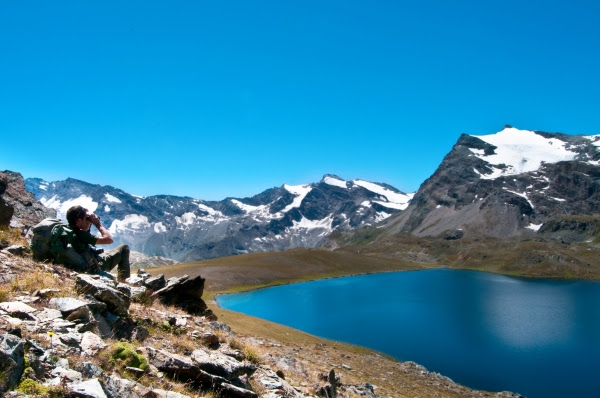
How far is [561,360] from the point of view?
71875 millimetres

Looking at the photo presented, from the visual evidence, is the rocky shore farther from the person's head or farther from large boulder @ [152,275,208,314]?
large boulder @ [152,275,208,314]

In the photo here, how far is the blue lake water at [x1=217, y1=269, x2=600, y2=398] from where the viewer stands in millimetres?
65062

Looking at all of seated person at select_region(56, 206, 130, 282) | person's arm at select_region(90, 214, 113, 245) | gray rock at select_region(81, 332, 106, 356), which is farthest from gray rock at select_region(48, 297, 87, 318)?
person's arm at select_region(90, 214, 113, 245)

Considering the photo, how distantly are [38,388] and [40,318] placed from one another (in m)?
3.25

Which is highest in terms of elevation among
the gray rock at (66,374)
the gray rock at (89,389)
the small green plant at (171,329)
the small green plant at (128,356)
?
the gray rock at (66,374)

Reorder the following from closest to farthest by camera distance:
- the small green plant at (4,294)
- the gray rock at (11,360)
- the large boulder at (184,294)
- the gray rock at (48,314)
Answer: the gray rock at (11,360) → the gray rock at (48,314) → the small green plant at (4,294) → the large boulder at (184,294)

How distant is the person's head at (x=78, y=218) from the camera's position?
15.2m

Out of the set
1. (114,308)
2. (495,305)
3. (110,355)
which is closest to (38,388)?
(110,355)

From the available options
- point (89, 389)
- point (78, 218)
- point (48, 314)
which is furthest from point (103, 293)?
point (89, 389)

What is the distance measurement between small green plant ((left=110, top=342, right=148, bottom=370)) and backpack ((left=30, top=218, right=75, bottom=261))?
635 cm

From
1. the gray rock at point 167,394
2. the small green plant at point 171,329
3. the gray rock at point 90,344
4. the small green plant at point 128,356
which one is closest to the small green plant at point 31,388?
the gray rock at point 90,344

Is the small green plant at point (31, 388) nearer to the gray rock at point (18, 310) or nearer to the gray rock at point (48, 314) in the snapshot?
the gray rock at point (18, 310)

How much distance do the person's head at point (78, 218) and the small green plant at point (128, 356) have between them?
6041mm

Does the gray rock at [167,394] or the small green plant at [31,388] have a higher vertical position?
the small green plant at [31,388]
